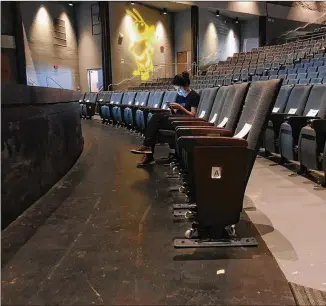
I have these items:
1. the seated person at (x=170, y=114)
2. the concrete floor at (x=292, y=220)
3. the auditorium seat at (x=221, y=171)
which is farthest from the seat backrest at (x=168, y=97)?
the auditorium seat at (x=221, y=171)

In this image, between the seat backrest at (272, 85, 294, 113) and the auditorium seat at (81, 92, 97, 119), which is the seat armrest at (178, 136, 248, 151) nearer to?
the seat backrest at (272, 85, 294, 113)

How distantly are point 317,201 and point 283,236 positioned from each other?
1.67ft

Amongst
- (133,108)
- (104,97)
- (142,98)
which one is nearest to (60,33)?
(104,97)

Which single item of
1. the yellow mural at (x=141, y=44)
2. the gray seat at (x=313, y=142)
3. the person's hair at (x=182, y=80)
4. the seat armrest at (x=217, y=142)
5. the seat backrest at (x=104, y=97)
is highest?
the yellow mural at (x=141, y=44)

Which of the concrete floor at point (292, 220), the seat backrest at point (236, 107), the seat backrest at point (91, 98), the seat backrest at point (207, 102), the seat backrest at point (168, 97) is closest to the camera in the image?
the concrete floor at point (292, 220)

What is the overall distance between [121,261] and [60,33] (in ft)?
34.2

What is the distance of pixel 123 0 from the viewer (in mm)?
10492

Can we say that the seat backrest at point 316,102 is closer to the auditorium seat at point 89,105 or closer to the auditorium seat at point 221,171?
the auditorium seat at point 221,171

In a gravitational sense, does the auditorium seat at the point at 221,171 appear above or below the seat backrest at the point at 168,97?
below

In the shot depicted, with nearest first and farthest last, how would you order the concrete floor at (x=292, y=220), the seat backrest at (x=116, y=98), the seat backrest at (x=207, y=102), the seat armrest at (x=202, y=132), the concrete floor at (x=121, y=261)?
1. the concrete floor at (x=121, y=261)
2. the concrete floor at (x=292, y=220)
3. the seat armrest at (x=202, y=132)
4. the seat backrest at (x=207, y=102)
5. the seat backrest at (x=116, y=98)

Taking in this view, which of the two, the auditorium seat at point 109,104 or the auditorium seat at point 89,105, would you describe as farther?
the auditorium seat at point 89,105

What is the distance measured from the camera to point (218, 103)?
214cm

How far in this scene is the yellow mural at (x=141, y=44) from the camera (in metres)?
11.4

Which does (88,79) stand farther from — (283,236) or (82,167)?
(283,236)
